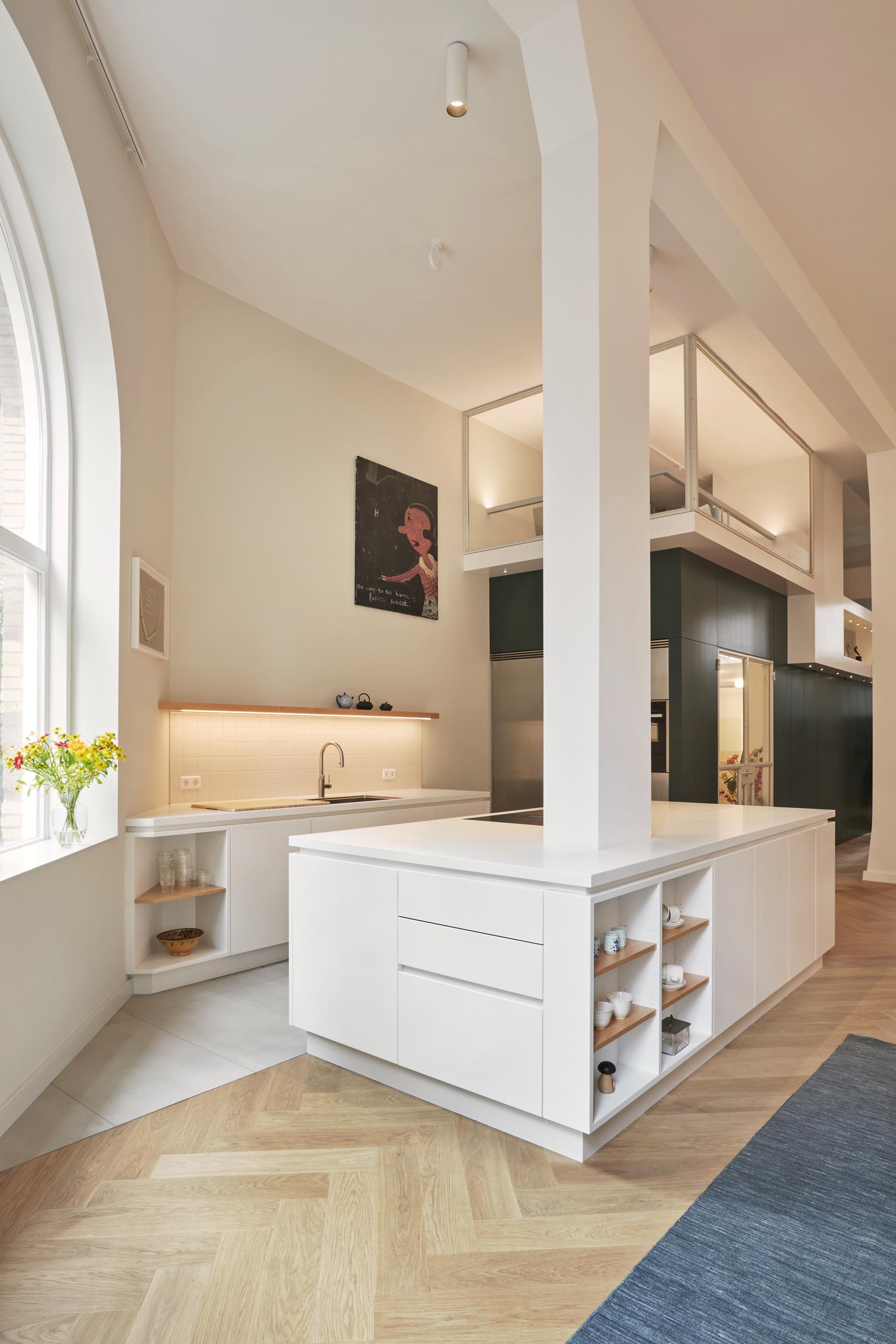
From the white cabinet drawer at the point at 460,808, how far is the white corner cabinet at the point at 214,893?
1059 millimetres

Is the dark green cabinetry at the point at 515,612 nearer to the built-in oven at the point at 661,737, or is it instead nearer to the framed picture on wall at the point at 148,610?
the built-in oven at the point at 661,737

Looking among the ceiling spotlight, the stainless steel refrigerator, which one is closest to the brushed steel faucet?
the stainless steel refrigerator

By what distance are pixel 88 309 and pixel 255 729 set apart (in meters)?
2.36

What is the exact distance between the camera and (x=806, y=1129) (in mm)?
2324

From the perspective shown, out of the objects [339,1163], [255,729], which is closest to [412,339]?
[255,729]

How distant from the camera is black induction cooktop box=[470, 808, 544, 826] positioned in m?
3.38

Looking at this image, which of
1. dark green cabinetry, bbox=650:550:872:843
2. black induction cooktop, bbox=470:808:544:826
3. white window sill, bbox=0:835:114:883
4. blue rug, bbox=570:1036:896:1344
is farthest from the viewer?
dark green cabinetry, bbox=650:550:872:843

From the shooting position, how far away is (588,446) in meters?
2.67

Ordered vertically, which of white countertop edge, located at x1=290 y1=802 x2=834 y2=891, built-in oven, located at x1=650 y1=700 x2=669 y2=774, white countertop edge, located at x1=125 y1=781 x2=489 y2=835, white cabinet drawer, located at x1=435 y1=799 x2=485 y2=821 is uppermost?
built-in oven, located at x1=650 y1=700 x2=669 y2=774

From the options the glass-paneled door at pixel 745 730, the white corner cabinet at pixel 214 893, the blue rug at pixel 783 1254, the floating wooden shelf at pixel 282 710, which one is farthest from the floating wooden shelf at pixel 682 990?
the glass-paneled door at pixel 745 730

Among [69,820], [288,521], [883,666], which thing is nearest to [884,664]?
[883,666]

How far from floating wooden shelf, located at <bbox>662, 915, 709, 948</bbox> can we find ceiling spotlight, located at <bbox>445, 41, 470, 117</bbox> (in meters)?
3.06

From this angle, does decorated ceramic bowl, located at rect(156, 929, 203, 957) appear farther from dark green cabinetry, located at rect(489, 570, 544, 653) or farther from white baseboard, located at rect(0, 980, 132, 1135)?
dark green cabinetry, located at rect(489, 570, 544, 653)

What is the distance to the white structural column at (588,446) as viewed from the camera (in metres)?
2.65
